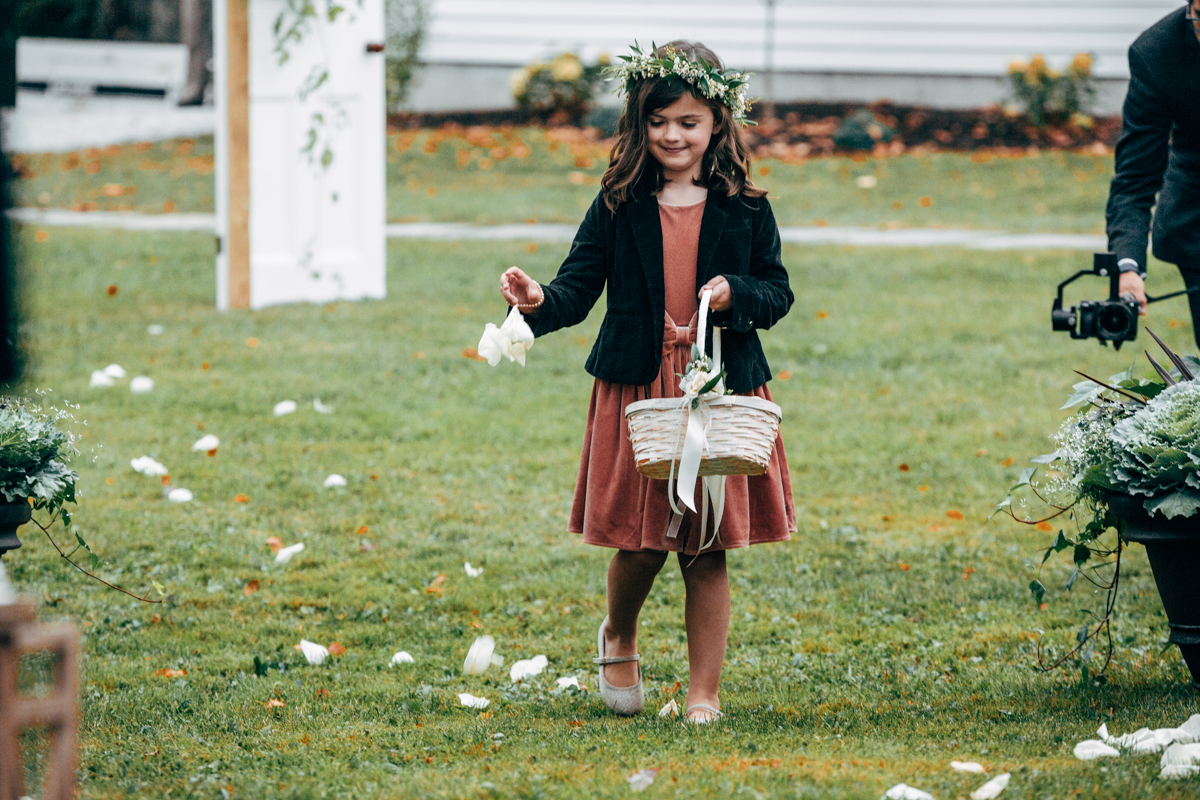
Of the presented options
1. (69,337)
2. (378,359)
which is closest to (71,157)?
(69,337)

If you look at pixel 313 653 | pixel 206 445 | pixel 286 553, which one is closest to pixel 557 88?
pixel 206 445

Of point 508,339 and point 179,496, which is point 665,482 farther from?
point 179,496

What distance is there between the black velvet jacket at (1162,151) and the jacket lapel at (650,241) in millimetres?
1380

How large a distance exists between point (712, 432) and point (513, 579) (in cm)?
173

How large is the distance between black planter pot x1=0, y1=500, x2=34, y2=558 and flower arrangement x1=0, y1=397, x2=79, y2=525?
0.5 inches

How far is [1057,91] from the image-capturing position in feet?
53.0

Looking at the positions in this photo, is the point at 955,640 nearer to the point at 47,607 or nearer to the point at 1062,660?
the point at 1062,660

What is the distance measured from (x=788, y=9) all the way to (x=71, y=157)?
9.53 m

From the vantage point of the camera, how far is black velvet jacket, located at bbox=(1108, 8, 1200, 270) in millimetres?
3514

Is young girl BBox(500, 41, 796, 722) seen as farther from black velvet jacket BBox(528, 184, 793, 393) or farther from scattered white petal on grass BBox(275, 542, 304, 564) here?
scattered white petal on grass BBox(275, 542, 304, 564)

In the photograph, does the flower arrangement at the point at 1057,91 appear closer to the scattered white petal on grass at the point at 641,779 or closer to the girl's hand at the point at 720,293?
the girl's hand at the point at 720,293

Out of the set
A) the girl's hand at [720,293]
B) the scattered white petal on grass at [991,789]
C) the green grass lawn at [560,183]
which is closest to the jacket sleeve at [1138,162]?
the girl's hand at [720,293]

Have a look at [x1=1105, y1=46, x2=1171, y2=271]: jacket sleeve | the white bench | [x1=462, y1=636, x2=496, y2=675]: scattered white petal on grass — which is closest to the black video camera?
[x1=1105, y1=46, x2=1171, y2=271]: jacket sleeve

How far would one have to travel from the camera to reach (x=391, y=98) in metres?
17.7
